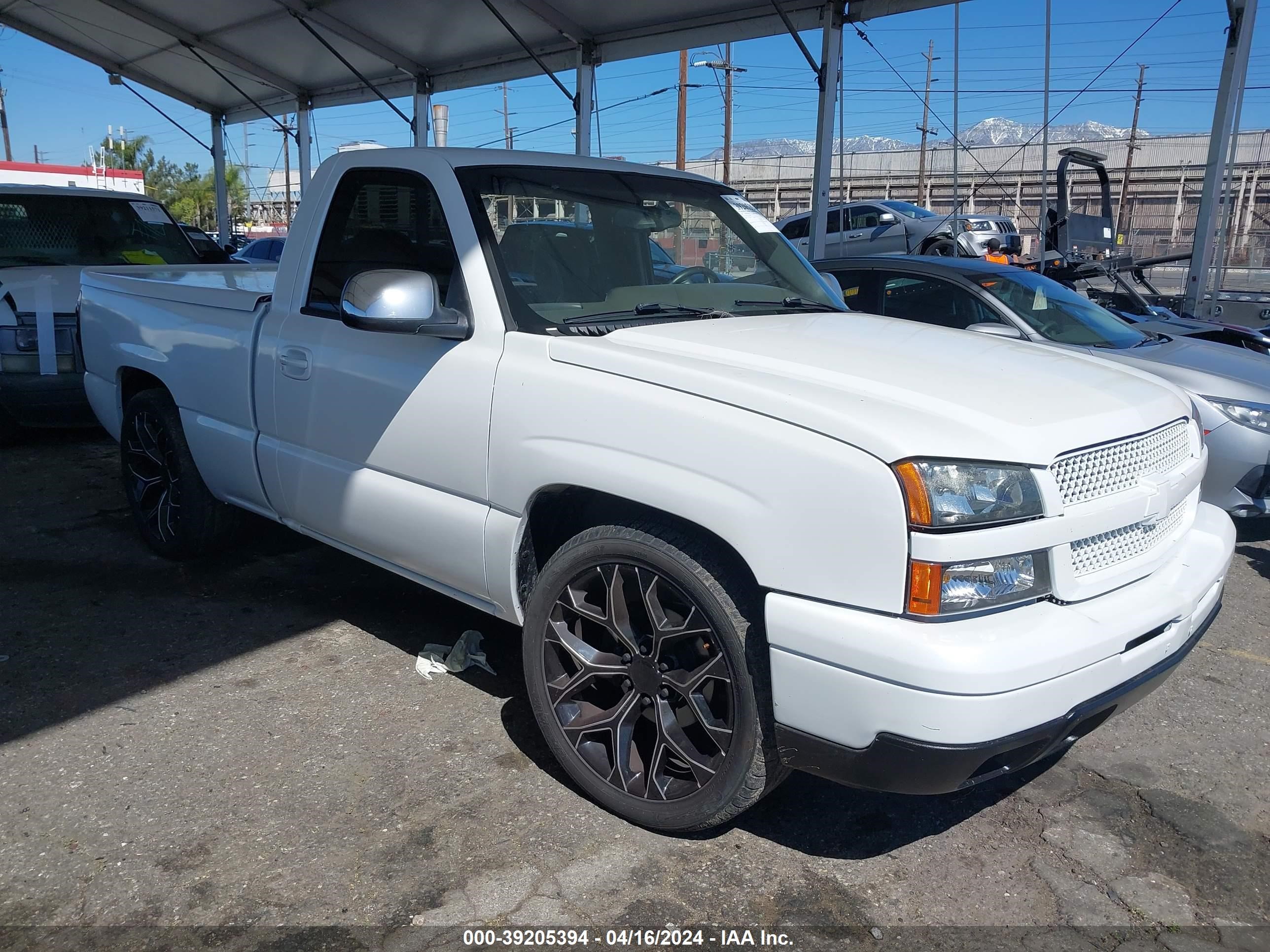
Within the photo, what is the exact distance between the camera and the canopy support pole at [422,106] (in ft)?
49.6

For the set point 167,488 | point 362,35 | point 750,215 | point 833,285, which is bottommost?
point 167,488

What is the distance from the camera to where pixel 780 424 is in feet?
7.79

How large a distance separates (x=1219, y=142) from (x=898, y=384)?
9699 millimetres

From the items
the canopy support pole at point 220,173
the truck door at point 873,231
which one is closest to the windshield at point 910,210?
the truck door at point 873,231

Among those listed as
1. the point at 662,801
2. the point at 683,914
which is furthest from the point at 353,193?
the point at 683,914

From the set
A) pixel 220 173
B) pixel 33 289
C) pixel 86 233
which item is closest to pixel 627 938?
pixel 33 289

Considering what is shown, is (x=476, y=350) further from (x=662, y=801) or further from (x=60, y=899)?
(x=60, y=899)

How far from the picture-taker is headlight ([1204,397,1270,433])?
542 cm

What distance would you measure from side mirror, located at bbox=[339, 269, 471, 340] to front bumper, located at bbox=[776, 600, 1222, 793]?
157cm

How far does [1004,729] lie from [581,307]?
5.91 feet

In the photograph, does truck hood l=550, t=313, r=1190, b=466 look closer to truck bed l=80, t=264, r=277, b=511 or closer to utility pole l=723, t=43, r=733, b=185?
truck bed l=80, t=264, r=277, b=511

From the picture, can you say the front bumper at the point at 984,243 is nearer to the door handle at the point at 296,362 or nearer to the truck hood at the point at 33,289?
the truck hood at the point at 33,289

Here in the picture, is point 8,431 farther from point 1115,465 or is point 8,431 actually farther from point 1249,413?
point 1249,413

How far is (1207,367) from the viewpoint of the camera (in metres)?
5.90
